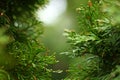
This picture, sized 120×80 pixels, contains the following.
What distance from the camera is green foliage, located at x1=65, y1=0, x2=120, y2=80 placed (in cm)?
306

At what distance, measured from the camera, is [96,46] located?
3258mm

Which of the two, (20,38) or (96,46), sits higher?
(20,38)

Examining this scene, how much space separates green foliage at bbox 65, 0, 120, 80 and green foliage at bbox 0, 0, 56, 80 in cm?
42

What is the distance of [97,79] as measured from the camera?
3137 mm

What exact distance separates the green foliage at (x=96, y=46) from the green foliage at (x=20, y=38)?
42 cm

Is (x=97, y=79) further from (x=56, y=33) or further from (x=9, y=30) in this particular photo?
(x=56, y=33)

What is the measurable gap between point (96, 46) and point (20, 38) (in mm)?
843

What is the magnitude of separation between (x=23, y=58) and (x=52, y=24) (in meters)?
10.6

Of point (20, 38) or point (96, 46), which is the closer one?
point (96, 46)

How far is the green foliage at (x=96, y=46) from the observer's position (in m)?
3.06

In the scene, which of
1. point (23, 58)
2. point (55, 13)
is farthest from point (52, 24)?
point (23, 58)

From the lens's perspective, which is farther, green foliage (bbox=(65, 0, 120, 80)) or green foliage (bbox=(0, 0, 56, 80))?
green foliage (bbox=(0, 0, 56, 80))

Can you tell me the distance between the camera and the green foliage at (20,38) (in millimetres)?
3406

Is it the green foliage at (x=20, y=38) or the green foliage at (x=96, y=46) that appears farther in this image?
the green foliage at (x=20, y=38)
